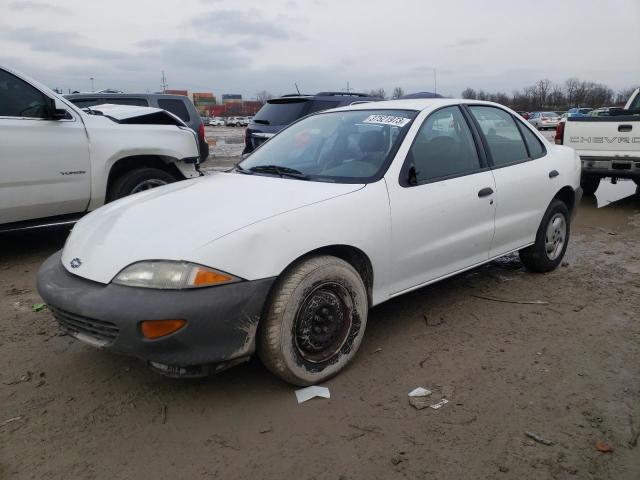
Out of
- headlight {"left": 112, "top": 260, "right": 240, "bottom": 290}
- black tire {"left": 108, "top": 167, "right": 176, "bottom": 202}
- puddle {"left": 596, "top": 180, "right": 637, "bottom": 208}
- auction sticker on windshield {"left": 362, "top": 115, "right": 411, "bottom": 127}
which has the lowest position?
puddle {"left": 596, "top": 180, "right": 637, "bottom": 208}

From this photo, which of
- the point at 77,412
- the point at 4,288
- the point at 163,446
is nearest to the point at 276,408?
the point at 163,446

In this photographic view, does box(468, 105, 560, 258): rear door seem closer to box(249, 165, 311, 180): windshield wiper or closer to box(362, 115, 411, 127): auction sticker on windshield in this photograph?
box(362, 115, 411, 127): auction sticker on windshield

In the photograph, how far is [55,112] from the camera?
5230 millimetres

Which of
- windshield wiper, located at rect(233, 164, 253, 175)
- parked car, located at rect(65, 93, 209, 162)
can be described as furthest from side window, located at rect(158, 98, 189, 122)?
windshield wiper, located at rect(233, 164, 253, 175)

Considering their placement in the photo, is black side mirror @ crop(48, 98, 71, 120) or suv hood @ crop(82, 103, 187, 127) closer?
black side mirror @ crop(48, 98, 71, 120)

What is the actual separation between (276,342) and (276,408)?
1.22 feet

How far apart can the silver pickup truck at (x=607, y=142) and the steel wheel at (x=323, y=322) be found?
702cm

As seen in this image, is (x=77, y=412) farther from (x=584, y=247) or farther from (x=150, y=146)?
(x=584, y=247)

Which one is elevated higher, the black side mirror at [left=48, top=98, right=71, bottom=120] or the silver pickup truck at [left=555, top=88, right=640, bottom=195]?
the black side mirror at [left=48, top=98, right=71, bottom=120]

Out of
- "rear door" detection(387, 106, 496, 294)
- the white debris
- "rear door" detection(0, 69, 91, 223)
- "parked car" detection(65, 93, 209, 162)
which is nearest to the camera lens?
the white debris

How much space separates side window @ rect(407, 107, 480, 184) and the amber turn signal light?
180 centimetres

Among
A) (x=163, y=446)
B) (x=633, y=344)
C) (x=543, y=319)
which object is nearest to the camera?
(x=163, y=446)

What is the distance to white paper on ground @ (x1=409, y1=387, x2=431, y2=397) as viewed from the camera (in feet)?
9.44

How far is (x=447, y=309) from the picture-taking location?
13.4 ft
